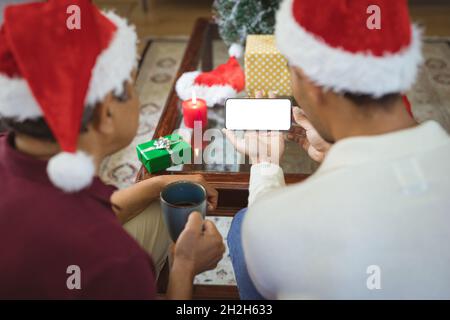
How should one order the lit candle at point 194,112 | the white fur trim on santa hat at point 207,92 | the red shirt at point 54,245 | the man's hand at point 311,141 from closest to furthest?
the red shirt at point 54,245 < the man's hand at point 311,141 < the lit candle at point 194,112 < the white fur trim on santa hat at point 207,92

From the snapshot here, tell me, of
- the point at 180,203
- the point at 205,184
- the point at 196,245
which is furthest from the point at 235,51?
the point at 196,245

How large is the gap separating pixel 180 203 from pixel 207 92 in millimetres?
744

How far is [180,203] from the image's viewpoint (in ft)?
3.71

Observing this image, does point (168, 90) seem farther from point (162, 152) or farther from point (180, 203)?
point (180, 203)

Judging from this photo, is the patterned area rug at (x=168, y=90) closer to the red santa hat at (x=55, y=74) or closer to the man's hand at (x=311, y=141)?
the man's hand at (x=311, y=141)

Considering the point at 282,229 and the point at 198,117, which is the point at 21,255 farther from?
the point at 198,117

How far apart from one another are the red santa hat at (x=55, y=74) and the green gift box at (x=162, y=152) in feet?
1.85

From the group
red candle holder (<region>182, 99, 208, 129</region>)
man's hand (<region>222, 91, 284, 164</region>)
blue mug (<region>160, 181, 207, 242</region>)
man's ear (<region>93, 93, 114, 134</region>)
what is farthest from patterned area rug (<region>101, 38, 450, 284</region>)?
man's ear (<region>93, 93, 114, 134</region>)

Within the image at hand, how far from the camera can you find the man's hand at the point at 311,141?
4.67ft

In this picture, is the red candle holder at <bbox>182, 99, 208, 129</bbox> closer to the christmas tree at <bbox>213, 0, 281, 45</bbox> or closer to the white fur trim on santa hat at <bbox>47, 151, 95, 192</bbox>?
the christmas tree at <bbox>213, 0, 281, 45</bbox>

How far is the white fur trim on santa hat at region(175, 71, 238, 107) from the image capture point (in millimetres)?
1781

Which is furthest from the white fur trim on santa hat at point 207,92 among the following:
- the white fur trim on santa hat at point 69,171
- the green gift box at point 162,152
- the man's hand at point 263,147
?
the white fur trim on santa hat at point 69,171

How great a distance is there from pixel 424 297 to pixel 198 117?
970 millimetres

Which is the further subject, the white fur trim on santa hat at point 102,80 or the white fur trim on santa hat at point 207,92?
the white fur trim on santa hat at point 207,92
